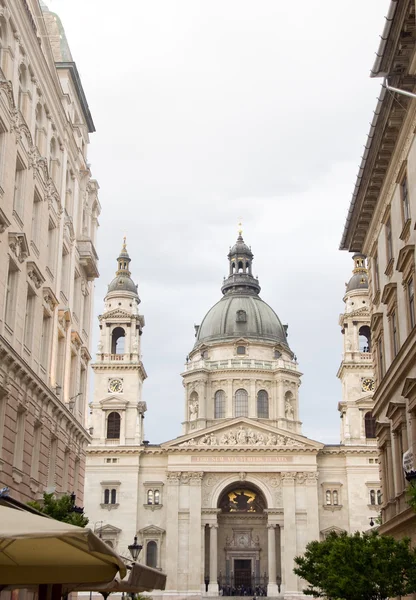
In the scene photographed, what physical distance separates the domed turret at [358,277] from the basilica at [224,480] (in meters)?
0.15

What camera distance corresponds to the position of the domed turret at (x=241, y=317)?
3860 inches

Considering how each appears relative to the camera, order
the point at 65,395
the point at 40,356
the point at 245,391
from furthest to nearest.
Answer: the point at 245,391, the point at 65,395, the point at 40,356

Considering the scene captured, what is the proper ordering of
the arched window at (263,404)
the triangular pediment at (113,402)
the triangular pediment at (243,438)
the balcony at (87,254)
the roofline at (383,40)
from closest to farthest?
the roofline at (383,40) < the balcony at (87,254) < the triangular pediment at (243,438) < the triangular pediment at (113,402) < the arched window at (263,404)

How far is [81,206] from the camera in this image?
39.8 meters

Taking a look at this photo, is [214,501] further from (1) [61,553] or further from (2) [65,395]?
(1) [61,553]

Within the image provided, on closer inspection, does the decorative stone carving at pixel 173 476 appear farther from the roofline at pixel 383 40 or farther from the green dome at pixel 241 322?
the roofline at pixel 383 40

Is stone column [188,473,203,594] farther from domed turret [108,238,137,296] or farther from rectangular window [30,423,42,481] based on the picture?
rectangular window [30,423,42,481]

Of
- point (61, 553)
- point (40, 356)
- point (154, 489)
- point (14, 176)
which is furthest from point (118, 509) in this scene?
point (61, 553)

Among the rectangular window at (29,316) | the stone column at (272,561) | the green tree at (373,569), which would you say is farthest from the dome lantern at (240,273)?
the green tree at (373,569)

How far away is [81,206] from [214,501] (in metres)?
46.7

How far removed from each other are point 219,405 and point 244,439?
1155cm

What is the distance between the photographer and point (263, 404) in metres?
92.5

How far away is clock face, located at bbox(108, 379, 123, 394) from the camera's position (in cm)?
→ 8606

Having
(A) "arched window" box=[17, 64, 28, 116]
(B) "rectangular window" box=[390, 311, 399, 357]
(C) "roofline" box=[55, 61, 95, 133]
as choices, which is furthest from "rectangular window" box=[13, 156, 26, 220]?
(B) "rectangular window" box=[390, 311, 399, 357]
